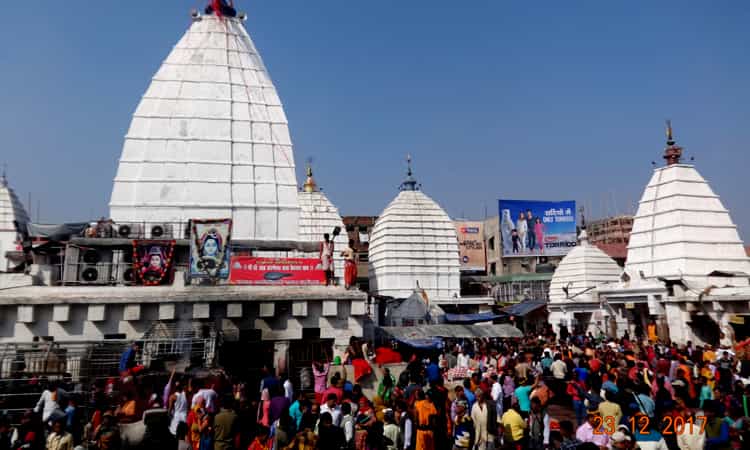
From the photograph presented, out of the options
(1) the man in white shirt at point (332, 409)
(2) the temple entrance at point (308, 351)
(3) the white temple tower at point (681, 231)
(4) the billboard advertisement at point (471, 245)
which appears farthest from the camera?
(4) the billboard advertisement at point (471, 245)

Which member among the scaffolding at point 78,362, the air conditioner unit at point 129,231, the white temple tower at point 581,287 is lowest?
the scaffolding at point 78,362

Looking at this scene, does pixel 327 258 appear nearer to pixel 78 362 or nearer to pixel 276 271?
pixel 276 271

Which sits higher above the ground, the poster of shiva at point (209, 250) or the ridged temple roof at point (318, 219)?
the ridged temple roof at point (318, 219)

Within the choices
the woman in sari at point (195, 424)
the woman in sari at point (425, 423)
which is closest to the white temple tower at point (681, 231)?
the woman in sari at point (425, 423)

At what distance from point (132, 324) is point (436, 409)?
11064mm

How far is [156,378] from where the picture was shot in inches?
456

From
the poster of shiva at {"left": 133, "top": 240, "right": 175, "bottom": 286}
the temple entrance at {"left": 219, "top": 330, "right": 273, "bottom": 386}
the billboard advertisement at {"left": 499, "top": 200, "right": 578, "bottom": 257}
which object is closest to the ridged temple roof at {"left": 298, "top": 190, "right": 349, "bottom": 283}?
the billboard advertisement at {"left": 499, "top": 200, "right": 578, "bottom": 257}

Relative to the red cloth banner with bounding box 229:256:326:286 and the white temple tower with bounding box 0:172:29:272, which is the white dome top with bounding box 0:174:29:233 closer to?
the white temple tower with bounding box 0:172:29:272

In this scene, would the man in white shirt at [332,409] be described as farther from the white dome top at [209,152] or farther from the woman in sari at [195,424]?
the white dome top at [209,152]

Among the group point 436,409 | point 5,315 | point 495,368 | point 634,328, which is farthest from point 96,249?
point 634,328

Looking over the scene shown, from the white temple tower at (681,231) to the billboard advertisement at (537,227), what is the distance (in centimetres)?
3260

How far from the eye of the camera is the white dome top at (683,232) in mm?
26062

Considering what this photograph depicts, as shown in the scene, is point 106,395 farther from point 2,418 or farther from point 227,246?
point 227,246

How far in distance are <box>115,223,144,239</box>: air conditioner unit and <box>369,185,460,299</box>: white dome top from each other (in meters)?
21.4
